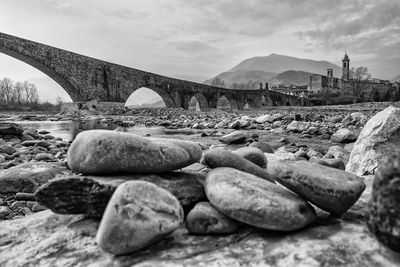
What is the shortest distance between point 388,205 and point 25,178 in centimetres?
374

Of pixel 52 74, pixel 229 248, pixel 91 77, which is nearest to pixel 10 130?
pixel 229 248

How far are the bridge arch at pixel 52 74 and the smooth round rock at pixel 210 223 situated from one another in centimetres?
2970

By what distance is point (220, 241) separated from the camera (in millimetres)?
1773

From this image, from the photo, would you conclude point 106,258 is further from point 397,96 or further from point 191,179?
point 397,96

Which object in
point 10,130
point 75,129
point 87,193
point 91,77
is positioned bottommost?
point 75,129

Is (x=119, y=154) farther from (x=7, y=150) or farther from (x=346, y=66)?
(x=346, y=66)

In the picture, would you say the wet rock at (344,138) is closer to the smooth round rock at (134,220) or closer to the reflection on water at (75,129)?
the reflection on water at (75,129)

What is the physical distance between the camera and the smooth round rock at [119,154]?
209 centimetres

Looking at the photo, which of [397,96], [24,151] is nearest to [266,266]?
[24,151]

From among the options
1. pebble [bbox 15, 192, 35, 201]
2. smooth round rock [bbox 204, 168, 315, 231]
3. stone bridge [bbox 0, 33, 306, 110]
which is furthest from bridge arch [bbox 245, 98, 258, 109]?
smooth round rock [bbox 204, 168, 315, 231]

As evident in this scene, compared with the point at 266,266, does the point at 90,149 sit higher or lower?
higher

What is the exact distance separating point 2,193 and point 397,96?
2877 inches

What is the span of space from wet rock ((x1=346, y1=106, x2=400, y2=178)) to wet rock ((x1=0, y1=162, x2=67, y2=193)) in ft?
12.7

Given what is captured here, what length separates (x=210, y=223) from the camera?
1.83 meters
